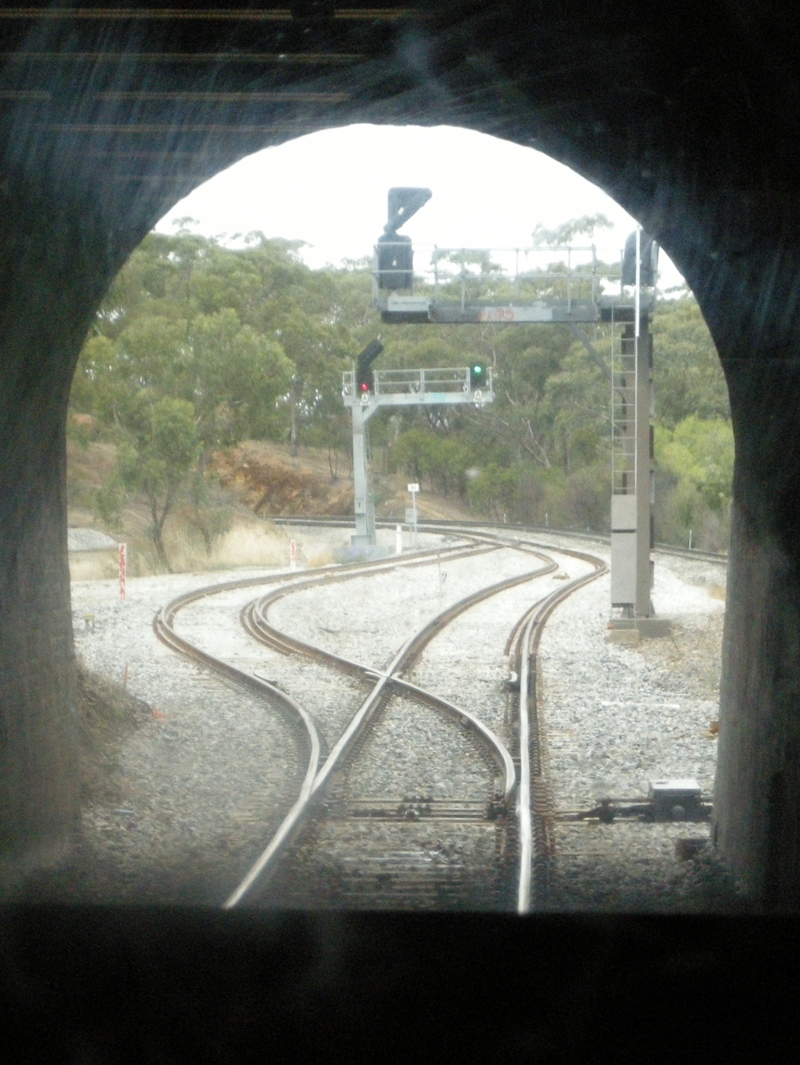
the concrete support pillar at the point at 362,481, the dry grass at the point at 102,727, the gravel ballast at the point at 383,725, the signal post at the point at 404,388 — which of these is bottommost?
the gravel ballast at the point at 383,725

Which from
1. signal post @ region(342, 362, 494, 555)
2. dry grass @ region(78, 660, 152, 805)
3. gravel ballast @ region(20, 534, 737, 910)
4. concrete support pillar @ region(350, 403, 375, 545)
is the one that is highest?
signal post @ region(342, 362, 494, 555)

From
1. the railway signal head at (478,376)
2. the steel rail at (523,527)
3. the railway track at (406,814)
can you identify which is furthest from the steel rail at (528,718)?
the railway signal head at (478,376)

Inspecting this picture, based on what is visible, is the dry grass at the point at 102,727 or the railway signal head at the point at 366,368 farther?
the railway signal head at the point at 366,368

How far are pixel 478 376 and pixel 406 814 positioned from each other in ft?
30.1

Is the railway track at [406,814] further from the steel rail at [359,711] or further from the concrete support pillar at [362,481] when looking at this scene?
→ the concrete support pillar at [362,481]

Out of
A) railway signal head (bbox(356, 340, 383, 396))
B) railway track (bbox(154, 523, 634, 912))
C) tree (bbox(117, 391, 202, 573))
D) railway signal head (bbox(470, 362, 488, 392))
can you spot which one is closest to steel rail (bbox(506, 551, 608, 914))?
railway track (bbox(154, 523, 634, 912))

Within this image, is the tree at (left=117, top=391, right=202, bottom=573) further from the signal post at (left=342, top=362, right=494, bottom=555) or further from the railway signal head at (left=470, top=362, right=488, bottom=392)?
the railway signal head at (left=470, top=362, right=488, bottom=392)

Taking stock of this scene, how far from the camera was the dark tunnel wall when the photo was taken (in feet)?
17.8

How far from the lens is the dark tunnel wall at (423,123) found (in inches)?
214

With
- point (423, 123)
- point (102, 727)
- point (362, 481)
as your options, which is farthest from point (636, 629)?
point (423, 123)

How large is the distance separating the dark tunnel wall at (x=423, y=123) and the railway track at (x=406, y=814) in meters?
1.24

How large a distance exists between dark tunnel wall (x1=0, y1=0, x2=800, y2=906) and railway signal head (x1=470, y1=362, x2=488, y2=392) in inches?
339

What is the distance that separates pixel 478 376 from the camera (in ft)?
52.0

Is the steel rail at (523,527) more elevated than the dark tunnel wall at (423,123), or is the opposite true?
the dark tunnel wall at (423,123)
